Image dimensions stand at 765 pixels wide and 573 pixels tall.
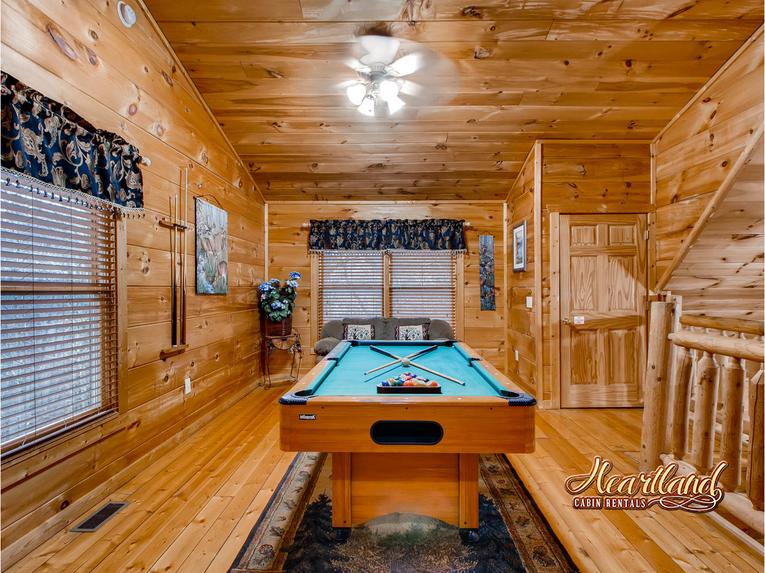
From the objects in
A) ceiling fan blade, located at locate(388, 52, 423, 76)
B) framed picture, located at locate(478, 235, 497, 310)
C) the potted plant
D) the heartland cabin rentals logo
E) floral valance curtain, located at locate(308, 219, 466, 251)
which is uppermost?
ceiling fan blade, located at locate(388, 52, 423, 76)

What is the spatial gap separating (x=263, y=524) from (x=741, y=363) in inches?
100

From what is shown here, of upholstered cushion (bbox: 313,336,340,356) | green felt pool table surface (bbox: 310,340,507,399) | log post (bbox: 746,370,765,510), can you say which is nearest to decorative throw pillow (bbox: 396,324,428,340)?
upholstered cushion (bbox: 313,336,340,356)

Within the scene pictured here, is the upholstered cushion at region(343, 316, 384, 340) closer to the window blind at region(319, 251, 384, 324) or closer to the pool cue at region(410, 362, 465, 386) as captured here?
the window blind at region(319, 251, 384, 324)

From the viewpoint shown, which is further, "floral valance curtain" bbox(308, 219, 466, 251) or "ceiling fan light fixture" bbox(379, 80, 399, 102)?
"floral valance curtain" bbox(308, 219, 466, 251)

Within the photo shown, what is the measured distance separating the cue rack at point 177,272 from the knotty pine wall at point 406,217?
206 centimetres

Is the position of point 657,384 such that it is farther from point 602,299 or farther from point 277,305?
point 277,305

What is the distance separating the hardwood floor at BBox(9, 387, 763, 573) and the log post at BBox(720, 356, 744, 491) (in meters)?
0.33

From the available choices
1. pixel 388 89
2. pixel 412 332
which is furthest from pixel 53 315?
pixel 412 332

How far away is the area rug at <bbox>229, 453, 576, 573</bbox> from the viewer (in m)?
1.74

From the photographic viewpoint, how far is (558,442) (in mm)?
3152

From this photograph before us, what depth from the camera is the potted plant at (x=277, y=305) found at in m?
4.64

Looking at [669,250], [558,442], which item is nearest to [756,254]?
[669,250]

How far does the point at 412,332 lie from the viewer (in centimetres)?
469

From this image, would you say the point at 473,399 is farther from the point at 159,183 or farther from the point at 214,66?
the point at 214,66
